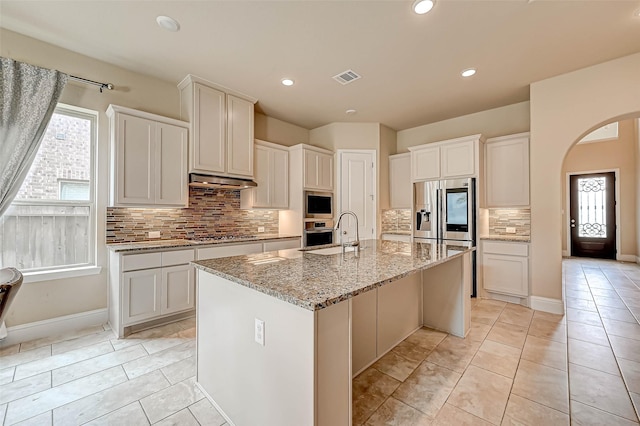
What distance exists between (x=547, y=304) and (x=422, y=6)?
11.7 feet

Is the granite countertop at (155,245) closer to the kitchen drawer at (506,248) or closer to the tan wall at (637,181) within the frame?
the kitchen drawer at (506,248)

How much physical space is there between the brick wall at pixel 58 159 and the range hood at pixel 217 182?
3.51 feet

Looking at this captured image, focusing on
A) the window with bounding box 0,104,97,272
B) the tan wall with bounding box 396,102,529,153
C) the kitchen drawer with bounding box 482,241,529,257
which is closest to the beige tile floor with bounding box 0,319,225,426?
the window with bounding box 0,104,97,272

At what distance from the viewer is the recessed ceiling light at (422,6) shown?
2.12 meters

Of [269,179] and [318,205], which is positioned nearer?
[269,179]

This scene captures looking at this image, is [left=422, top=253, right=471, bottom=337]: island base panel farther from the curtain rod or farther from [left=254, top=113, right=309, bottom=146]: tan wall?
the curtain rod

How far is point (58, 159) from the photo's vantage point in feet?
9.30

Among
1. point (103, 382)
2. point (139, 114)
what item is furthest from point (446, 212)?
point (103, 382)

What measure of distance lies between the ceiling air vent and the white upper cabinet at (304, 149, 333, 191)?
4.27 feet

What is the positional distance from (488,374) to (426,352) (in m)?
0.47

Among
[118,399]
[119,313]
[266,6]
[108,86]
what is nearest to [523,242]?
[266,6]

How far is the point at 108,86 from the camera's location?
116 inches

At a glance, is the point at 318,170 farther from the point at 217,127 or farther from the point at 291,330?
the point at 291,330

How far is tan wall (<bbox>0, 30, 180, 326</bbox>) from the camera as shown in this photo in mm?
2590
